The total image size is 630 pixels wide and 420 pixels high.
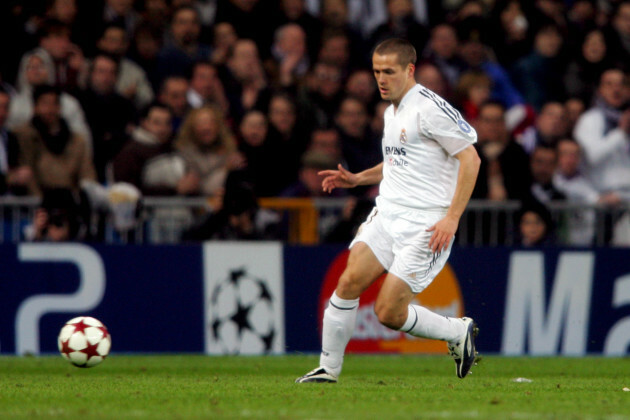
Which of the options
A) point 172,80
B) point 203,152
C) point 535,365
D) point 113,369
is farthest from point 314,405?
point 172,80

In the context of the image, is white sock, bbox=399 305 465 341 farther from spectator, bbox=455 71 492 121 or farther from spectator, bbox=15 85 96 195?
spectator, bbox=455 71 492 121

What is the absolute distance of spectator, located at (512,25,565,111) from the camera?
1530cm

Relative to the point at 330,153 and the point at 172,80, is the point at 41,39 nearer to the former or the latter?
→ the point at 172,80

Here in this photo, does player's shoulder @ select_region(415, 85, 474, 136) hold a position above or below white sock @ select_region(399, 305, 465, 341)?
above

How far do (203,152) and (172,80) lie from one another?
3.51 feet

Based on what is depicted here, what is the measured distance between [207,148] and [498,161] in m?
3.20

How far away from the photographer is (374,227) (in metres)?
8.10

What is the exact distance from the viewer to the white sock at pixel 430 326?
816 centimetres

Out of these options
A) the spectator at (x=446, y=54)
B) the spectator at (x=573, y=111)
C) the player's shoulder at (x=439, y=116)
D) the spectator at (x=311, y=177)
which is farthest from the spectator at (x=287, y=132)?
the player's shoulder at (x=439, y=116)

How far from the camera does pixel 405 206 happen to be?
802 centimetres

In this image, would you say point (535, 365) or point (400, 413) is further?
point (535, 365)

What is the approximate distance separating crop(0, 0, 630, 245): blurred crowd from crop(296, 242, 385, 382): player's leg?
159 inches

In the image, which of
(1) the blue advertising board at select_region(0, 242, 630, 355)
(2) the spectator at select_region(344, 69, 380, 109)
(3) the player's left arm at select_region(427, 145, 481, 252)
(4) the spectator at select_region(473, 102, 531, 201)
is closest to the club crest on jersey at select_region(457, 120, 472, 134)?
(3) the player's left arm at select_region(427, 145, 481, 252)

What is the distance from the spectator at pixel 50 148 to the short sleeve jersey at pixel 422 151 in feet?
16.4
